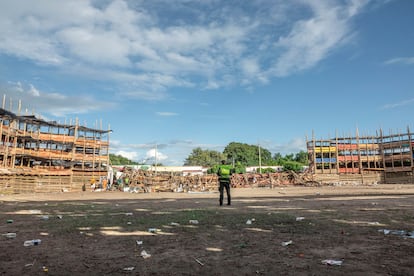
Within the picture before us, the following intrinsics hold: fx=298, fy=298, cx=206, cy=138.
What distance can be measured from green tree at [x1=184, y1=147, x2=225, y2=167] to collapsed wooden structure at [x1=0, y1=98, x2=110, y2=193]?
136ft

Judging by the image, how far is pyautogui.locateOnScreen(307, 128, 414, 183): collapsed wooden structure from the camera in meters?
46.2

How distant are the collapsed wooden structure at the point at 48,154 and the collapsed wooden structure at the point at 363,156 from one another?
113 feet

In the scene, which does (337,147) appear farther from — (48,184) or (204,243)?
(204,243)

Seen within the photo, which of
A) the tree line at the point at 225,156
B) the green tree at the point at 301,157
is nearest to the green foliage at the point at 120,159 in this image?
the tree line at the point at 225,156

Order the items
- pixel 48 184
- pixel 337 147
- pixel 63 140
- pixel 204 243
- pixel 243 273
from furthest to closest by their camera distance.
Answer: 1. pixel 337 147
2. pixel 63 140
3. pixel 48 184
4. pixel 204 243
5. pixel 243 273

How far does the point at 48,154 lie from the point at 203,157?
50175 millimetres

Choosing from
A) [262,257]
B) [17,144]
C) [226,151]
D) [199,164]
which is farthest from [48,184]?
[226,151]

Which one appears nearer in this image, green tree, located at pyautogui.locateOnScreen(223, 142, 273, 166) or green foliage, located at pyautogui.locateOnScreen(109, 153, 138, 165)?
green tree, located at pyautogui.locateOnScreen(223, 142, 273, 166)

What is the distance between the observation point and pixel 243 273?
3.76 m

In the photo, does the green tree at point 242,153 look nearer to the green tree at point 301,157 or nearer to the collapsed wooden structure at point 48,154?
the green tree at point 301,157

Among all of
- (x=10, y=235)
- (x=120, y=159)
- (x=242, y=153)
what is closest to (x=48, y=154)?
(x=10, y=235)

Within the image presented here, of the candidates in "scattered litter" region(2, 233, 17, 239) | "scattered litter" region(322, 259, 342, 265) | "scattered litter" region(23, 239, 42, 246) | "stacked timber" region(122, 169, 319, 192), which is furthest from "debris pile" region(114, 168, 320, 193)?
"scattered litter" region(322, 259, 342, 265)

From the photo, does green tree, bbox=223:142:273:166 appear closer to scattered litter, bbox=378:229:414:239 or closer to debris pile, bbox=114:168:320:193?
debris pile, bbox=114:168:320:193

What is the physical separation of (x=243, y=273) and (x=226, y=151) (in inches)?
3475
